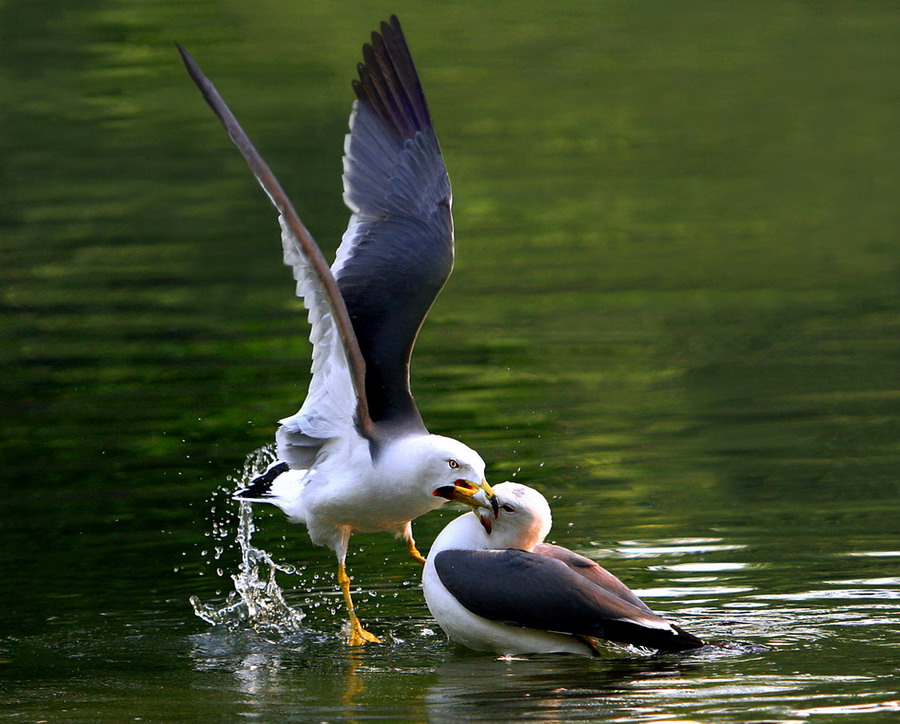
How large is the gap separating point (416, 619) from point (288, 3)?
894 inches

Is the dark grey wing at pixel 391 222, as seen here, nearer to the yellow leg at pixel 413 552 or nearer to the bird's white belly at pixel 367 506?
the bird's white belly at pixel 367 506

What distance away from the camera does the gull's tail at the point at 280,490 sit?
29.9 ft

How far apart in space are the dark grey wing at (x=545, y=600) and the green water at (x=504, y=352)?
0.17 metres

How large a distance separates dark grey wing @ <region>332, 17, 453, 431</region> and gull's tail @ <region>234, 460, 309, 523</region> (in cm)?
64

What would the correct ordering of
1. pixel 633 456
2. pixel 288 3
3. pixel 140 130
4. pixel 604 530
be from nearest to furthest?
1. pixel 604 530
2. pixel 633 456
3. pixel 140 130
4. pixel 288 3

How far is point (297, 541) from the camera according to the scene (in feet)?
32.6

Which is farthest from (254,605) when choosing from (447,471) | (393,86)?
(393,86)

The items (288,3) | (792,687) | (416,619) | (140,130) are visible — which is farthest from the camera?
(288,3)

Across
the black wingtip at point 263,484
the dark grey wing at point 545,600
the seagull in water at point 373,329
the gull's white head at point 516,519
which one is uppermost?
the seagull in water at point 373,329

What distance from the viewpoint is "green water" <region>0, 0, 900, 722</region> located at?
791 centimetres

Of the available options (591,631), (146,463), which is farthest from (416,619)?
(146,463)

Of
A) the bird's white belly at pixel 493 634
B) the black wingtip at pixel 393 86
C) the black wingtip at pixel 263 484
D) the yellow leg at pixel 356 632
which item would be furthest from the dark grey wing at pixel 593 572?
the black wingtip at pixel 393 86

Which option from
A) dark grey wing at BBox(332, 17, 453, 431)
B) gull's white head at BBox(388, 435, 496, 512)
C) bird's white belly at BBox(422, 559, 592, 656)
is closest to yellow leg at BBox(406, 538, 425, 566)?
dark grey wing at BBox(332, 17, 453, 431)

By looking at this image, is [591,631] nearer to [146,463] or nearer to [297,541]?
[297,541]
